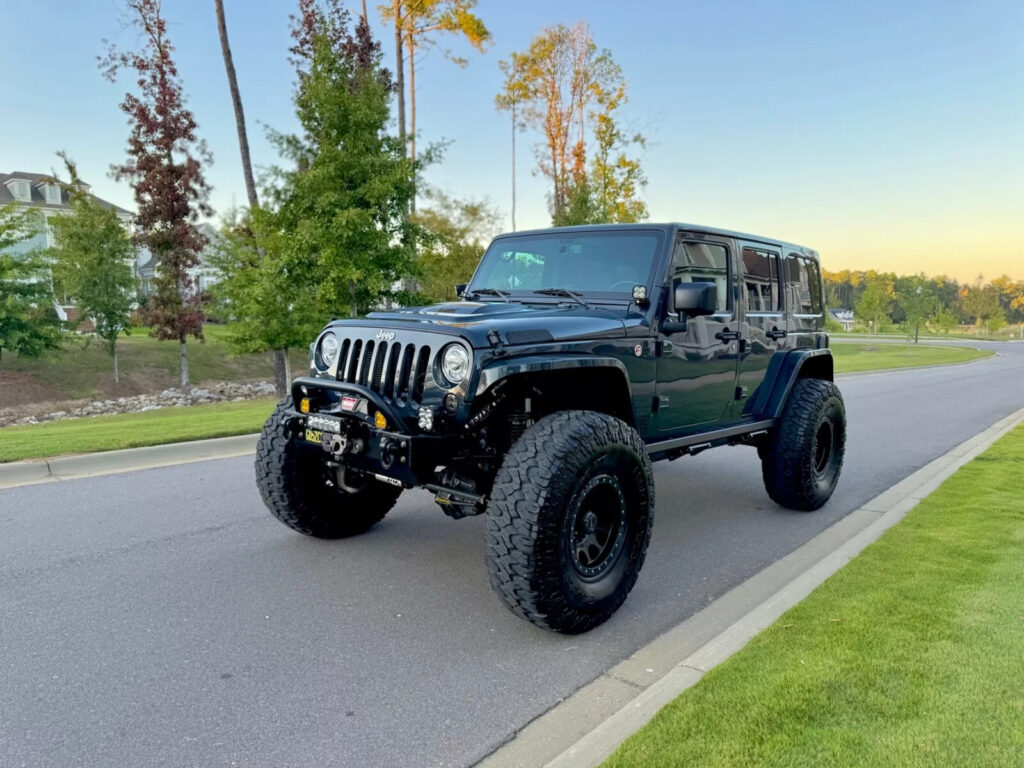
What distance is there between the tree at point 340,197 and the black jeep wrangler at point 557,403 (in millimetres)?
7238

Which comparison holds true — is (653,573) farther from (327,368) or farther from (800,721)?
(327,368)

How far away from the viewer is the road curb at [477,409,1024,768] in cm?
258

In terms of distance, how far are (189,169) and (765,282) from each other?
1943 cm

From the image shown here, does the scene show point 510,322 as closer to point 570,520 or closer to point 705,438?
point 570,520

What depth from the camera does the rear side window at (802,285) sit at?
5.94 meters

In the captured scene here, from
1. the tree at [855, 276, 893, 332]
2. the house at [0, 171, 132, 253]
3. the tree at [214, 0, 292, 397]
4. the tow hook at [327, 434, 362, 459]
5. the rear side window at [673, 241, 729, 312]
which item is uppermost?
the house at [0, 171, 132, 253]

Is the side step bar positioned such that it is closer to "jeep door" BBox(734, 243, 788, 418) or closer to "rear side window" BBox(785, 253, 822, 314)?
"jeep door" BBox(734, 243, 788, 418)

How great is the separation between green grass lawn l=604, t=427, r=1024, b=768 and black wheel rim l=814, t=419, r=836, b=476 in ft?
5.64

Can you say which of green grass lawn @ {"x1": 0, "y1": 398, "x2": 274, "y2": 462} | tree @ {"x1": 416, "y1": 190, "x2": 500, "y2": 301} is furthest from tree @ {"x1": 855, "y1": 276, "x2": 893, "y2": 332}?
green grass lawn @ {"x1": 0, "y1": 398, "x2": 274, "y2": 462}

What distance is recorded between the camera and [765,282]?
5.57 metres

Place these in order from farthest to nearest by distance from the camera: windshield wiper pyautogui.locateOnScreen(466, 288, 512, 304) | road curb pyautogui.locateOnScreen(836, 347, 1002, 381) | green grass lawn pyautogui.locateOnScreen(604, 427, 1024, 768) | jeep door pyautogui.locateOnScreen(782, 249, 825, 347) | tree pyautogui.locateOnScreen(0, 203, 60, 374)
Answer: road curb pyautogui.locateOnScreen(836, 347, 1002, 381)
tree pyautogui.locateOnScreen(0, 203, 60, 374)
jeep door pyautogui.locateOnScreen(782, 249, 825, 347)
windshield wiper pyautogui.locateOnScreen(466, 288, 512, 304)
green grass lawn pyautogui.locateOnScreen(604, 427, 1024, 768)

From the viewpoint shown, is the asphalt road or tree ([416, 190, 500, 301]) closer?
the asphalt road

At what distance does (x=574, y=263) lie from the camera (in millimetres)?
4809

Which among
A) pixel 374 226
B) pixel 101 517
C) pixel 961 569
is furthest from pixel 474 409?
pixel 374 226
